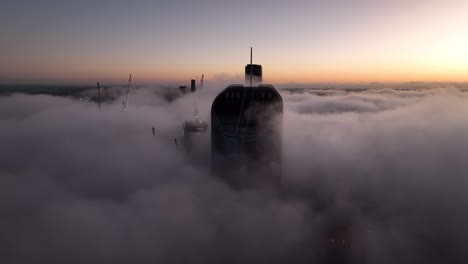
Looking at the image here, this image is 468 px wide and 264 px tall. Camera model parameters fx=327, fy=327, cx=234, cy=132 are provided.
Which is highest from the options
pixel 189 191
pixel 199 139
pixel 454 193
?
pixel 199 139

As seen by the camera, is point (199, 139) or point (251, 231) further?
point (199, 139)

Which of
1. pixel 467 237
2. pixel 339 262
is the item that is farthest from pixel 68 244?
pixel 467 237

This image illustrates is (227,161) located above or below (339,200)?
above

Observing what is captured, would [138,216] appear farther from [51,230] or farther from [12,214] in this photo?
[12,214]

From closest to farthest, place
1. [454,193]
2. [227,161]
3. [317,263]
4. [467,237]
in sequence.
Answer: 1. [317,263]
2. [227,161]
3. [467,237]
4. [454,193]

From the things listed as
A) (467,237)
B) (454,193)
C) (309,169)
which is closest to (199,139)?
(309,169)

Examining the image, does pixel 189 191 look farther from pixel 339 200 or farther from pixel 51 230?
pixel 339 200

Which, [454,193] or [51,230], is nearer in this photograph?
[51,230]

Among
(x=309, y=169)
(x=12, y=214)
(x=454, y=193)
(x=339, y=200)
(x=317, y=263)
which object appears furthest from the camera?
(x=309, y=169)

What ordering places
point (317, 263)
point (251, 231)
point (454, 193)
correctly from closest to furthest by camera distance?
point (317, 263)
point (251, 231)
point (454, 193)
